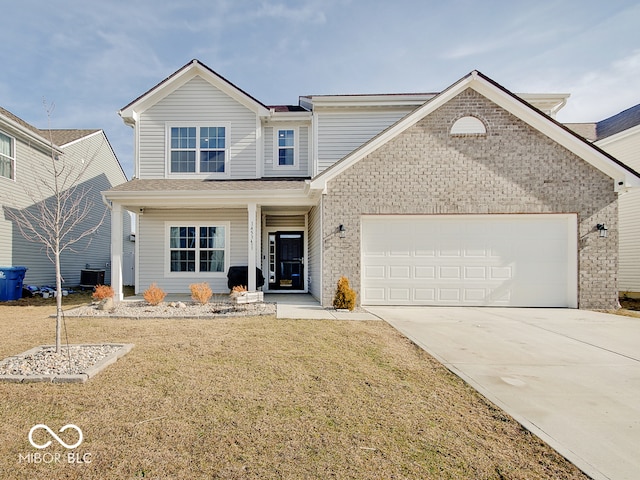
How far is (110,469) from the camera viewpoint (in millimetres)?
2393

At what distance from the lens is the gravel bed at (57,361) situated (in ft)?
13.8

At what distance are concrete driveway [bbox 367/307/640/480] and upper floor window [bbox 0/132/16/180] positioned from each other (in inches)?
550

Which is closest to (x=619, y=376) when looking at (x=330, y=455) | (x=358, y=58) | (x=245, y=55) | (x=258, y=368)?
(x=330, y=455)

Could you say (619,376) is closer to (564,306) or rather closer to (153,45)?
(564,306)

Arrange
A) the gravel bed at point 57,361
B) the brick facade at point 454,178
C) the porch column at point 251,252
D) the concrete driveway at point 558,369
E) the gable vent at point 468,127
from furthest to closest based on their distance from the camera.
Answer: the porch column at point 251,252 < the gable vent at point 468,127 < the brick facade at point 454,178 < the gravel bed at point 57,361 < the concrete driveway at point 558,369

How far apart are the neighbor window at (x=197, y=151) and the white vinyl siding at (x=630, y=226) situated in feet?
47.5

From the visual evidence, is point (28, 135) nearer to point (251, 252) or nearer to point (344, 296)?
point (251, 252)

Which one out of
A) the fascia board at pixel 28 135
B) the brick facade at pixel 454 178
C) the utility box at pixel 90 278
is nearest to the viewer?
the brick facade at pixel 454 178

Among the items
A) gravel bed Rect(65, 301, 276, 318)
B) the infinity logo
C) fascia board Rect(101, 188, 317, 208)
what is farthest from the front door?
the infinity logo

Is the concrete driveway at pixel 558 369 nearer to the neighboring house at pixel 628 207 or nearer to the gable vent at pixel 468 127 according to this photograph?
the gable vent at pixel 468 127

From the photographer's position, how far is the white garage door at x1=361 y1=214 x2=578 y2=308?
31.0 ft

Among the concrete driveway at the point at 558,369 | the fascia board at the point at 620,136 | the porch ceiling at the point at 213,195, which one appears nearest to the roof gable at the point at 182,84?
the porch ceiling at the point at 213,195

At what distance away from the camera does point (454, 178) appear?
932 centimetres

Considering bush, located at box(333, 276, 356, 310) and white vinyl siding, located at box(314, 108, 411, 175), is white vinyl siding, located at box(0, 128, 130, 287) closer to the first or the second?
white vinyl siding, located at box(314, 108, 411, 175)
